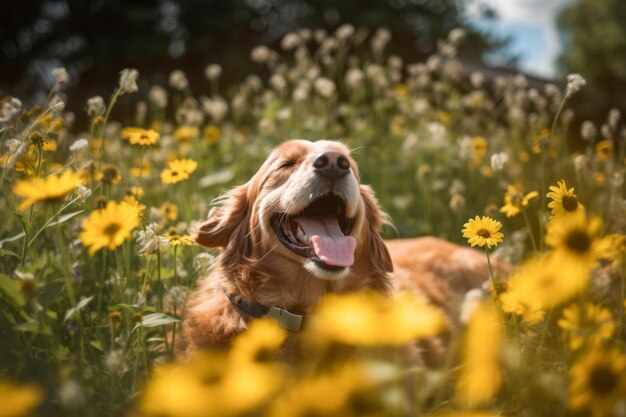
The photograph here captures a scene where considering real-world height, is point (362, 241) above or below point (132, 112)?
above

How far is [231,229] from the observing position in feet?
9.51

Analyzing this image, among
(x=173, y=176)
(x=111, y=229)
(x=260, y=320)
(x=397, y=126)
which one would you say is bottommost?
(x=397, y=126)

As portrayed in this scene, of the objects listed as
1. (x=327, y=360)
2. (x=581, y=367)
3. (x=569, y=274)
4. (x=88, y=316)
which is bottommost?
(x=327, y=360)

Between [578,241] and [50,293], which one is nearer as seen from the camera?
[578,241]

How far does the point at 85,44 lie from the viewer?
13.3 metres

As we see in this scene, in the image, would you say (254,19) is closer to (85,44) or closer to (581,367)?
(85,44)

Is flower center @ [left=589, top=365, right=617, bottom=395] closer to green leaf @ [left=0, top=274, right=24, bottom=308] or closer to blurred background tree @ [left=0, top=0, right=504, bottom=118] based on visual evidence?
green leaf @ [left=0, top=274, right=24, bottom=308]

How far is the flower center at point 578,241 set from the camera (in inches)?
46.4

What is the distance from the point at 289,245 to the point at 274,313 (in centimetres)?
36

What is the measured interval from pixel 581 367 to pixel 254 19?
1543cm

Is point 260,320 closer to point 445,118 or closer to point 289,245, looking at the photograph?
point 289,245

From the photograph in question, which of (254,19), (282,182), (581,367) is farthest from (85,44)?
(581,367)

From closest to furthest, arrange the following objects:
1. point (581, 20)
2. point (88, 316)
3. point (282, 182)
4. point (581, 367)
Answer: point (581, 367)
point (88, 316)
point (282, 182)
point (581, 20)

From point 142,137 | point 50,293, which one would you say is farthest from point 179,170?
point 50,293
